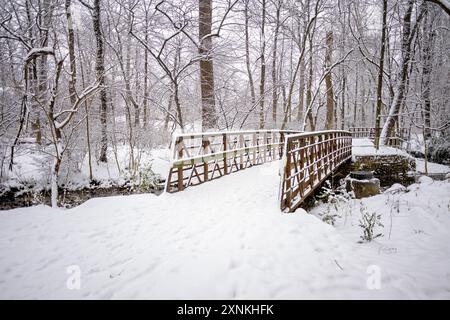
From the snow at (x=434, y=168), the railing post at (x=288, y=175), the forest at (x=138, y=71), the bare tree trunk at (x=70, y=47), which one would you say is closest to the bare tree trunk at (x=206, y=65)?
the forest at (x=138, y=71)

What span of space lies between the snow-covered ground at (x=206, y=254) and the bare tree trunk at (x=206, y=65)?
18.8 ft

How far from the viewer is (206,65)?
33.2 ft

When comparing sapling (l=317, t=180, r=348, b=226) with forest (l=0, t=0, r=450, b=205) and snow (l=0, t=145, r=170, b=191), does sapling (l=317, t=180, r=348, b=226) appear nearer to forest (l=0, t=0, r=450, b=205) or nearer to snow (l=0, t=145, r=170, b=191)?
forest (l=0, t=0, r=450, b=205)

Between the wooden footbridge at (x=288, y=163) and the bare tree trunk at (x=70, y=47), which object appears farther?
the bare tree trunk at (x=70, y=47)

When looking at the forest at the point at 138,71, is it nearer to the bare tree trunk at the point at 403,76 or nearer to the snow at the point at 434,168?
the bare tree trunk at the point at 403,76

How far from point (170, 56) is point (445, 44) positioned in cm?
1756

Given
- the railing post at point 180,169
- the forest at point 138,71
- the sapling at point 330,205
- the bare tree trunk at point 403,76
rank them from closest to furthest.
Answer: the sapling at point 330,205, the railing post at point 180,169, the forest at point 138,71, the bare tree trunk at point 403,76

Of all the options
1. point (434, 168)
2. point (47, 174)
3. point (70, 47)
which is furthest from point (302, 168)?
point (434, 168)

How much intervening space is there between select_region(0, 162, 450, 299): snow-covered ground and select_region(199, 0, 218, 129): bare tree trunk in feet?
18.8

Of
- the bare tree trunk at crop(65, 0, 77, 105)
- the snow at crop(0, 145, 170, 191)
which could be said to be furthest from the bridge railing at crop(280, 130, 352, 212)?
the bare tree trunk at crop(65, 0, 77, 105)

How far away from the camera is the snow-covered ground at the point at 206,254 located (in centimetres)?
257

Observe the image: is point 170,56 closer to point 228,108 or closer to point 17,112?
point 228,108
